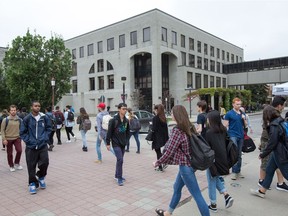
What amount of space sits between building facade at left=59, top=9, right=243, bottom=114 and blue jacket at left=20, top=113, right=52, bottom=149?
1269 inches

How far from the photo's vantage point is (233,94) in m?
43.4

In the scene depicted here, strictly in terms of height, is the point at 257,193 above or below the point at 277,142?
below

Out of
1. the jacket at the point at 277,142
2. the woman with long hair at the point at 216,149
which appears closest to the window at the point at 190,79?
the jacket at the point at 277,142

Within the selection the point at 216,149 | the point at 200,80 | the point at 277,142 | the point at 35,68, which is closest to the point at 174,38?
the point at 200,80

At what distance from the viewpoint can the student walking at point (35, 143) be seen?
5141mm

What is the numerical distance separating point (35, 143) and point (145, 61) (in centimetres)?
3626

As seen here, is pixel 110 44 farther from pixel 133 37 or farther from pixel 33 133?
pixel 33 133

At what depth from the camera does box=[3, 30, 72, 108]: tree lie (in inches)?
833

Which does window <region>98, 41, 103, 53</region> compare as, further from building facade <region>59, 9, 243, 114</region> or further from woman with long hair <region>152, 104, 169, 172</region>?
woman with long hair <region>152, 104, 169, 172</region>

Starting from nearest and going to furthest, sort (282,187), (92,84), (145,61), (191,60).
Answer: (282,187)
(145,61)
(191,60)
(92,84)

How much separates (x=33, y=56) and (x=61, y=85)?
10.8 feet

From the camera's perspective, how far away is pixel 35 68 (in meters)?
21.3

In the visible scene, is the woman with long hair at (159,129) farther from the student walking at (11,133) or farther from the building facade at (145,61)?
the building facade at (145,61)

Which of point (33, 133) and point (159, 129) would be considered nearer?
point (33, 133)
